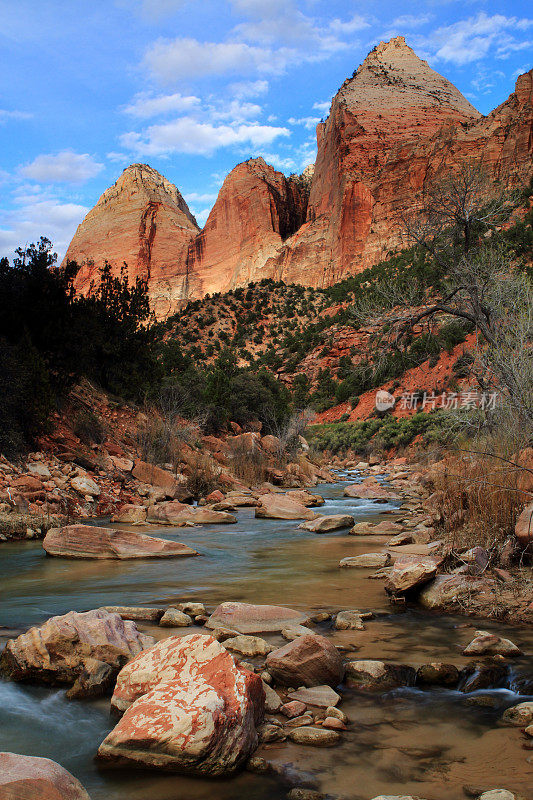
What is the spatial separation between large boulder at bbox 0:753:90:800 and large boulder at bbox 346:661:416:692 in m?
1.69

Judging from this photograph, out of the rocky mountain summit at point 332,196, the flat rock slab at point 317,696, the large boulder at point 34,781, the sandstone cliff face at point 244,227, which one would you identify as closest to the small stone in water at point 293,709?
the flat rock slab at point 317,696

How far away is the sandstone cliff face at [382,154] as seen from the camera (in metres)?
51.7

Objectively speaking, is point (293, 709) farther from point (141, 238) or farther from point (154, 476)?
point (141, 238)

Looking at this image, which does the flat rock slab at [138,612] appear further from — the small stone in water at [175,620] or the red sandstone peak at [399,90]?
the red sandstone peak at [399,90]

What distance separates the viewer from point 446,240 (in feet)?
36.3

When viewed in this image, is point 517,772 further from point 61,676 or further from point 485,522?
point 485,522

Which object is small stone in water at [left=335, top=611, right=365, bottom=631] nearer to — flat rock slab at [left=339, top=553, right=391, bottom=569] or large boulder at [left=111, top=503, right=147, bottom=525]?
flat rock slab at [left=339, top=553, right=391, bottom=569]

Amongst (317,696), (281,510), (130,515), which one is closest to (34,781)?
(317,696)

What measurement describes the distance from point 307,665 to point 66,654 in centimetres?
143

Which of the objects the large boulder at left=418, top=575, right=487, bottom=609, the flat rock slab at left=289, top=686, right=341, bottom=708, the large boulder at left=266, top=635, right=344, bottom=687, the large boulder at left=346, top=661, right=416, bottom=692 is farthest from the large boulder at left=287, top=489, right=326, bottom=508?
the flat rock slab at left=289, top=686, right=341, bottom=708

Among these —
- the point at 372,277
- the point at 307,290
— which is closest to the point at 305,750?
the point at 372,277

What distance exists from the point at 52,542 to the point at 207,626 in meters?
3.41

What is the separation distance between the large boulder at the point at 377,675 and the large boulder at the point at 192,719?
0.74 metres

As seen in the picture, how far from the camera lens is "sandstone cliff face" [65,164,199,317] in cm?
8425
